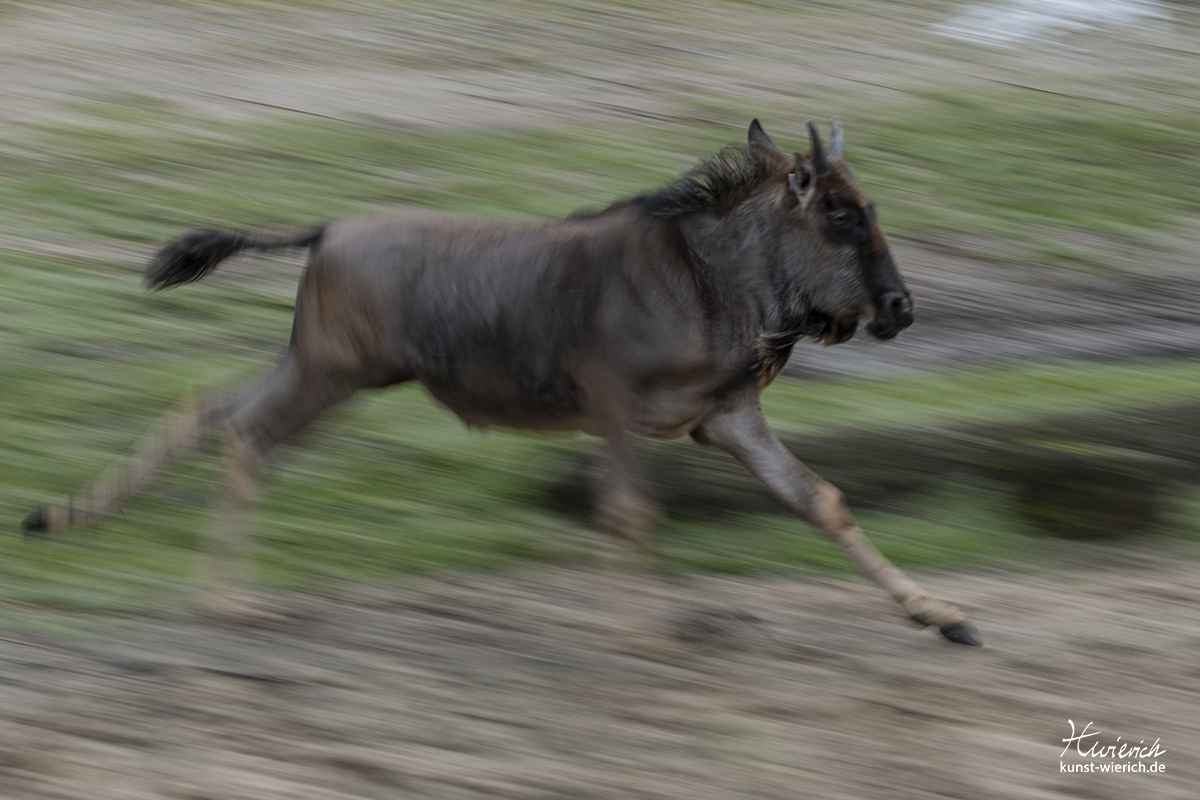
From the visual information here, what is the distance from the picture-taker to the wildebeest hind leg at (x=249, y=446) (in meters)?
5.93

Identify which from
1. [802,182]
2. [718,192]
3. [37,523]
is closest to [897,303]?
[802,182]

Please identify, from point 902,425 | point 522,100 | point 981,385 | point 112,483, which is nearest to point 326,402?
point 112,483

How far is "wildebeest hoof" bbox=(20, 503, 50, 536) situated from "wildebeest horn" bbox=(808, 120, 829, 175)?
339 cm

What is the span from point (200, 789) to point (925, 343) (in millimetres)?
6564

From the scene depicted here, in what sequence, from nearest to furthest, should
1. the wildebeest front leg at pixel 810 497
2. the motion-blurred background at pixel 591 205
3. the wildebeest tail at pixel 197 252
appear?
1. the wildebeest front leg at pixel 810 497
2. the wildebeest tail at pixel 197 252
3. the motion-blurred background at pixel 591 205

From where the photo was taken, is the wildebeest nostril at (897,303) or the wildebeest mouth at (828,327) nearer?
the wildebeest nostril at (897,303)

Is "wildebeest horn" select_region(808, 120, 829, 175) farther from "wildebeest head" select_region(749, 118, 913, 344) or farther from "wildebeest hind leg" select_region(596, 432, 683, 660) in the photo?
"wildebeest hind leg" select_region(596, 432, 683, 660)

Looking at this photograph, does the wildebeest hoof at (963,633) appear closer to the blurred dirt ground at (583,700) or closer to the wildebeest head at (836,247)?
the blurred dirt ground at (583,700)

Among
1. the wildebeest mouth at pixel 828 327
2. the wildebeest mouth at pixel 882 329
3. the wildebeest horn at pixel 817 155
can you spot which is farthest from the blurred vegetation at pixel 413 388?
the wildebeest horn at pixel 817 155

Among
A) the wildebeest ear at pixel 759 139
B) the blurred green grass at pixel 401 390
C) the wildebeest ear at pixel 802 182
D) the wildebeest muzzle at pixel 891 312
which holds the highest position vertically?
the wildebeest ear at pixel 759 139

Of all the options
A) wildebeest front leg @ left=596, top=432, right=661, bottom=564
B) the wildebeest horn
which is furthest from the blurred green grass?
the wildebeest horn

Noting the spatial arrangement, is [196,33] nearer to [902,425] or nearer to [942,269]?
[942,269]

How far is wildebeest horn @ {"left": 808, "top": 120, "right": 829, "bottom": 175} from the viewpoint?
5531 millimetres

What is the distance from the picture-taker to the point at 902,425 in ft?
27.4
